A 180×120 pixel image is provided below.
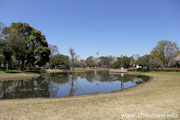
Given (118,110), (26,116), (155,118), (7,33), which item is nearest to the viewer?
(155,118)

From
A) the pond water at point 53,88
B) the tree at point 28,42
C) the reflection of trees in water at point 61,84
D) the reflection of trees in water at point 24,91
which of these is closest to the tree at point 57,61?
the tree at point 28,42

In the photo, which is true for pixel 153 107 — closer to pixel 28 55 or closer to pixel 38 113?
pixel 38 113

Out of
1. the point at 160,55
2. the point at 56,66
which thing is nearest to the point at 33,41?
the point at 56,66

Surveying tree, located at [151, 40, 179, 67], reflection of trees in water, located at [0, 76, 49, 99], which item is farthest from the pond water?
tree, located at [151, 40, 179, 67]

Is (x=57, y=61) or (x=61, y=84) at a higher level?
(x=57, y=61)

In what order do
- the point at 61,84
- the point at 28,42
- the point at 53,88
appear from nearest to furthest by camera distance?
the point at 53,88 → the point at 61,84 → the point at 28,42

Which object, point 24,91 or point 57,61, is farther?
point 57,61

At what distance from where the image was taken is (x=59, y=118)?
17.8ft

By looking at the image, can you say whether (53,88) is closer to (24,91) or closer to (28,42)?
(24,91)

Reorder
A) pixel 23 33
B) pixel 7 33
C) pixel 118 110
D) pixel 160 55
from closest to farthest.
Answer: pixel 118 110
pixel 7 33
pixel 23 33
pixel 160 55

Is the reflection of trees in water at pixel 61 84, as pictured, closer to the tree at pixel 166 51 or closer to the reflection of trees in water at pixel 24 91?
the reflection of trees in water at pixel 24 91

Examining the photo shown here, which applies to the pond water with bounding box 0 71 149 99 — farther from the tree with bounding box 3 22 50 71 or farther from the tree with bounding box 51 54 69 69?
the tree with bounding box 51 54 69 69

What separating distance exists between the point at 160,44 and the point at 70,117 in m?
63.5

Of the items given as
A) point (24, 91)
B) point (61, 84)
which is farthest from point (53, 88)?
point (61, 84)
